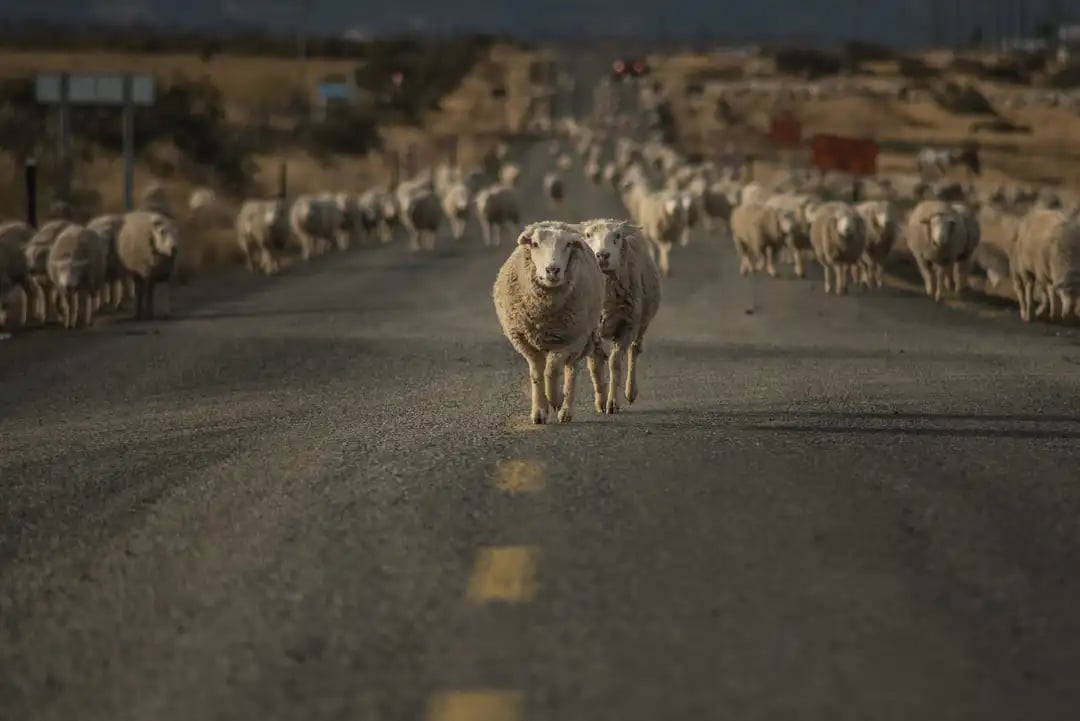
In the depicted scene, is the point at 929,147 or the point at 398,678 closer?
the point at 398,678

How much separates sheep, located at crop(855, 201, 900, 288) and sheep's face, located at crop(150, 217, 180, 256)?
9.60m

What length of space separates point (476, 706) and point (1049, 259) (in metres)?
18.6

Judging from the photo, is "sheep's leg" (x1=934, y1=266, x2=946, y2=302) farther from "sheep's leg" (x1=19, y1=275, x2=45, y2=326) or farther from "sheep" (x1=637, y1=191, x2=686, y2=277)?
"sheep's leg" (x1=19, y1=275, x2=45, y2=326)

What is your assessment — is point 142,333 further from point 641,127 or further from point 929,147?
point 641,127

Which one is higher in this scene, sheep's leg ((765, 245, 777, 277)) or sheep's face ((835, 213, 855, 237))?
sheep's face ((835, 213, 855, 237))

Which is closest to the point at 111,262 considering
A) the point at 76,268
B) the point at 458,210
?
the point at 76,268

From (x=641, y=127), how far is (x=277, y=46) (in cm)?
5979

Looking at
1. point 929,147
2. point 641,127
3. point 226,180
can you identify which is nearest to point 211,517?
point 226,180

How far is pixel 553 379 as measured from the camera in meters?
12.1

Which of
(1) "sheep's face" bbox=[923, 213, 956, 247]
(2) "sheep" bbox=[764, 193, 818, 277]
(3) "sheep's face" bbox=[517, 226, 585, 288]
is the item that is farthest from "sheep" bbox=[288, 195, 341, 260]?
(3) "sheep's face" bbox=[517, 226, 585, 288]

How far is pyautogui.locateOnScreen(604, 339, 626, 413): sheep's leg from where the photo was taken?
42.0ft

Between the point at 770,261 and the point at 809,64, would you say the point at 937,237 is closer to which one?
the point at 770,261

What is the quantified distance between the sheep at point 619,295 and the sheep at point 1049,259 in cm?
1062

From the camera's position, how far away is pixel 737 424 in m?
12.0
